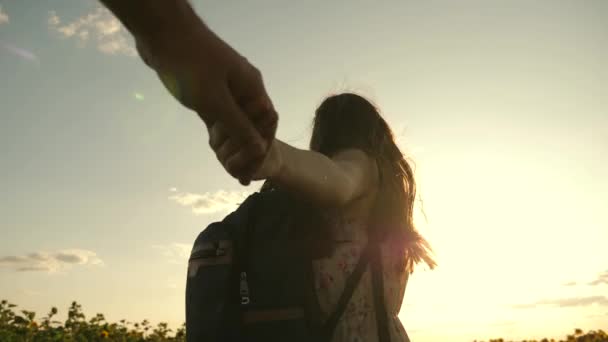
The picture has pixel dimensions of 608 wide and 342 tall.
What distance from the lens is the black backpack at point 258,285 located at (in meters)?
1.93

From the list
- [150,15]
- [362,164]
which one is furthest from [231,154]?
[362,164]

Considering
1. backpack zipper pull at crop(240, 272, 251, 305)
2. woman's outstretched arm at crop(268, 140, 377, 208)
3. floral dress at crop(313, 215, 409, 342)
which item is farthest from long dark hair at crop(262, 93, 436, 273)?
backpack zipper pull at crop(240, 272, 251, 305)

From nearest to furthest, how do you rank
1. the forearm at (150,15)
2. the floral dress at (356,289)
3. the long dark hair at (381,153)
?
the forearm at (150,15) < the floral dress at (356,289) < the long dark hair at (381,153)

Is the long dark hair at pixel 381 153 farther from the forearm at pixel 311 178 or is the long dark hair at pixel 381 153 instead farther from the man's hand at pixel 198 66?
the man's hand at pixel 198 66

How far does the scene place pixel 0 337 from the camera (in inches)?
221

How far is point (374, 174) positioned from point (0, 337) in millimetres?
5370

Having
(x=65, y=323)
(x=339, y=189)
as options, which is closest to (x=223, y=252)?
(x=339, y=189)

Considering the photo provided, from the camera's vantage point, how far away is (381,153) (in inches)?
99.0

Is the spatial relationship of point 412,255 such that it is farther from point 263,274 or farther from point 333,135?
point 263,274

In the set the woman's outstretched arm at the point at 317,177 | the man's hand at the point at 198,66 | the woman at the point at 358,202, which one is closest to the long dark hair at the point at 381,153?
the woman at the point at 358,202

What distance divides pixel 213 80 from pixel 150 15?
14 cm

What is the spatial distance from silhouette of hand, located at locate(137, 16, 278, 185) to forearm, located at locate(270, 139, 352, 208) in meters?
0.48

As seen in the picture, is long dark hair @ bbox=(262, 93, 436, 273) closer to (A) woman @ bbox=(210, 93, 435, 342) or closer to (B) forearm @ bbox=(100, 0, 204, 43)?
(A) woman @ bbox=(210, 93, 435, 342)

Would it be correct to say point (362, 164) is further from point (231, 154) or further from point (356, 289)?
point (231, 154)
